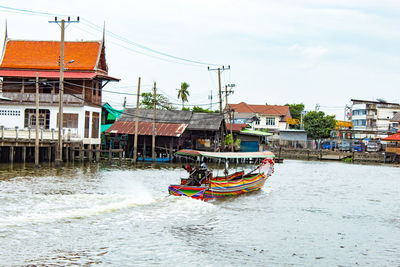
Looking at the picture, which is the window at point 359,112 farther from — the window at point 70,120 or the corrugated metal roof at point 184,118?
the window at point 70,120

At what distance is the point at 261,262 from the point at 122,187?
13.7m

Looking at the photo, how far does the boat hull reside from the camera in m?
20.8

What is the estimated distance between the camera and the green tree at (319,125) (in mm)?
71812

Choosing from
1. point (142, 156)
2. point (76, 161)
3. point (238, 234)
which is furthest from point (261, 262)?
point (142, 156)

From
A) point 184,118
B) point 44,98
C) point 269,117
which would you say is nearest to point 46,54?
point 44,98

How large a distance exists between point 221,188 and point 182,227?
7.02 meters

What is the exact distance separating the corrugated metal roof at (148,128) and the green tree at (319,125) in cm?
3362

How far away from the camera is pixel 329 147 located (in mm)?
72562

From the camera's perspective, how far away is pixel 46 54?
42188mm

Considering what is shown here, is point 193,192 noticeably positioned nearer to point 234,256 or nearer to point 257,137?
point 234,256

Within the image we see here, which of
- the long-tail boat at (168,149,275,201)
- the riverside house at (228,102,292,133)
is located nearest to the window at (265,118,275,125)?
the riverside house at (228,102,292,133)

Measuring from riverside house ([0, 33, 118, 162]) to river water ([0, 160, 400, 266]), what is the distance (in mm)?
12976

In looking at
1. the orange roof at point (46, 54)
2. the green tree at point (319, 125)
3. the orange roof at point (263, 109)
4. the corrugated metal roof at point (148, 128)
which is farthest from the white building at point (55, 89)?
the orange roof at point (263, 109)

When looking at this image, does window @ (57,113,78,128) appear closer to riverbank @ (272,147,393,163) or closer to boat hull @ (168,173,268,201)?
A: boat hull @ (168,173,268,201)
